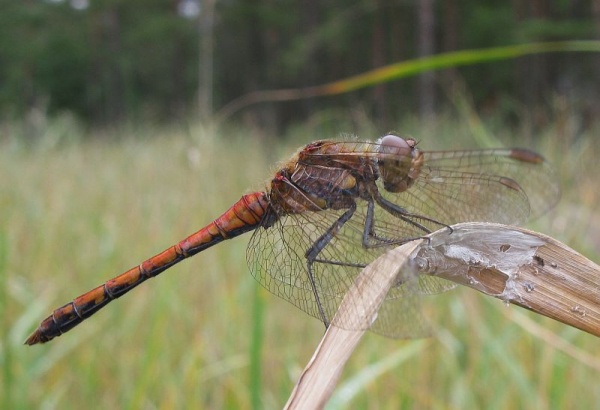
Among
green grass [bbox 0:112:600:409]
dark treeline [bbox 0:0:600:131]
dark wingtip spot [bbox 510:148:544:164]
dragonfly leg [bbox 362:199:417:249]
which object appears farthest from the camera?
dark treeline [bbox 0:0:600:131]

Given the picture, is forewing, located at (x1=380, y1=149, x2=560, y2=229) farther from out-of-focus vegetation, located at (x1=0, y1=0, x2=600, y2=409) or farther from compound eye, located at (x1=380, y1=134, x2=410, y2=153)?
out-of-focus vegetation, located at (x1=0, y1=0, x2=600, y2=409)

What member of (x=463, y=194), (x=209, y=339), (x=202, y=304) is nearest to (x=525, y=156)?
(x=463, y=194)

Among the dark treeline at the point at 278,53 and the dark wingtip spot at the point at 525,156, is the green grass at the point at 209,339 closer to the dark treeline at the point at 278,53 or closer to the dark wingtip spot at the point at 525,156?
the dark wingtip spot at the point at 525,156

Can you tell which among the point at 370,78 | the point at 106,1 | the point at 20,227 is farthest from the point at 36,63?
the point at 370,78

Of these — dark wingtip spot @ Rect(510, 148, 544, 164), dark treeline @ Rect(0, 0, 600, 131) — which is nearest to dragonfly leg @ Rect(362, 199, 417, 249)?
dark wingtip spot @ Rect(510, 148, 544, 164)

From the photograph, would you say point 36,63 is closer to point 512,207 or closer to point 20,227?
point 20,227

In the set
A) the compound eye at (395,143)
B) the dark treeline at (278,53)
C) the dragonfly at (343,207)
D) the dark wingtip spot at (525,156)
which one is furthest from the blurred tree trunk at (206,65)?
the dark treeline at (278,53)
